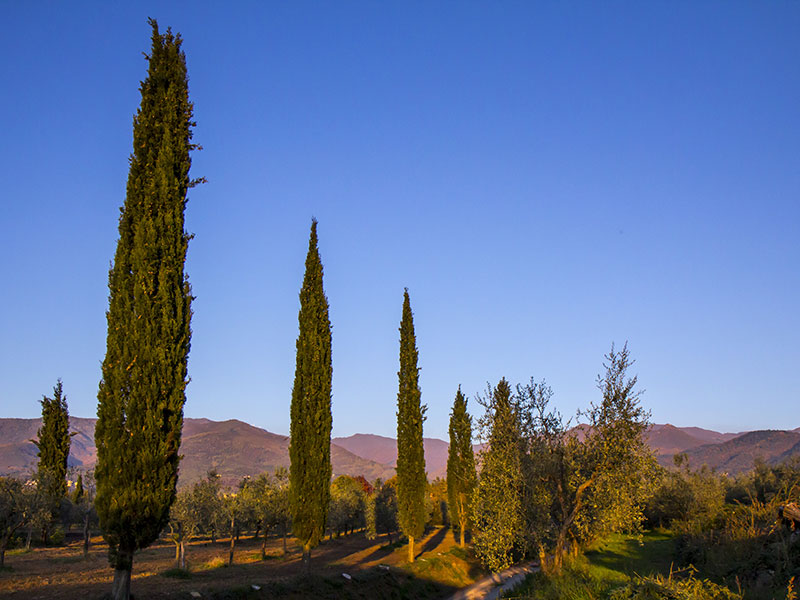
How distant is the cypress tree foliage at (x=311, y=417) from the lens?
68.3ft

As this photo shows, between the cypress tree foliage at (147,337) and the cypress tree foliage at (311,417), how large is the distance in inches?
340

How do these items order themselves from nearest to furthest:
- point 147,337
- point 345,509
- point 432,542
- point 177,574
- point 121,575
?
point 121,575 → point 147,337 → point 177,574 → point 432,542 → point 345,509

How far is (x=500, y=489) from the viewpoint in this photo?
17.6 metres

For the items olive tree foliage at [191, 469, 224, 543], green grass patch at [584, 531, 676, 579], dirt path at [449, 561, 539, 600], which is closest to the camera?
dirt path at [449, 561, 539, 600]

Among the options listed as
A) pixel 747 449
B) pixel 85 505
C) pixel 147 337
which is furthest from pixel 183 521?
pixel 747 449

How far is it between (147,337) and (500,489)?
11937mm

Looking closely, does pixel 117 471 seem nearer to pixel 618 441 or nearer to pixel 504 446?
pixel 504 446

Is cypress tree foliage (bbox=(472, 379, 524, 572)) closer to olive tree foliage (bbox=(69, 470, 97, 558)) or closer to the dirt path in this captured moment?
the dirt path

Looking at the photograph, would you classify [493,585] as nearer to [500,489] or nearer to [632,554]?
[500,489]

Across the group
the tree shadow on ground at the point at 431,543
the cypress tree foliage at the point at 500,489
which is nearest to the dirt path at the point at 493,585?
the cypress tree foliage at the point at 500,489

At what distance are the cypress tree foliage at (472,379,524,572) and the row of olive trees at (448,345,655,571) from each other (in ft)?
0.10

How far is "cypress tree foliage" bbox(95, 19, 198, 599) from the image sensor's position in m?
11.9

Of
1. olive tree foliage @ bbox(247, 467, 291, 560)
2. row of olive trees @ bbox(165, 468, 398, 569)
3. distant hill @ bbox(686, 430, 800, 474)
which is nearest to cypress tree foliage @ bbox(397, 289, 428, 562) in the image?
row of olive trees @ bbox(165, 468, 398, 569)

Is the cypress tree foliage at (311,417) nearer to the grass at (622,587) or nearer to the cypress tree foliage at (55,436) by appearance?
the grass at (622,587)
